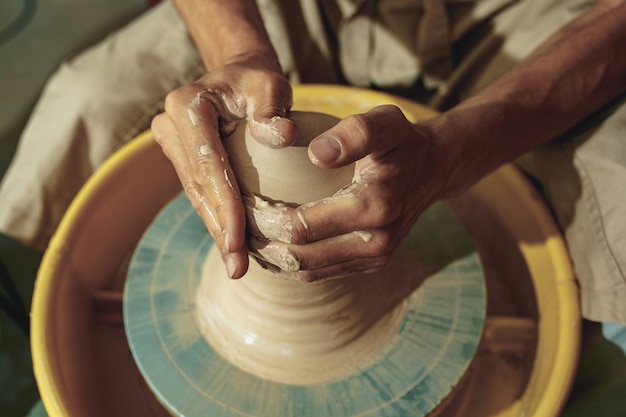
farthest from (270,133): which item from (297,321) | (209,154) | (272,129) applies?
(297,321)

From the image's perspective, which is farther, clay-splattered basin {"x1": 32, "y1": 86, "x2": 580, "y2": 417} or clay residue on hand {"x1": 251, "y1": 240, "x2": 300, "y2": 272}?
clay-splattered basin {"x1": 32, "y1": 86, "x2": 580, "y2": 417}

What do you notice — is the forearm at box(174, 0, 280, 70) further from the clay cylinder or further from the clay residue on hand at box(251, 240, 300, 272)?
the clay residue on hand at box(251, 240, 300, 272)

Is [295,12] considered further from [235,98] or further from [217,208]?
[217,208]

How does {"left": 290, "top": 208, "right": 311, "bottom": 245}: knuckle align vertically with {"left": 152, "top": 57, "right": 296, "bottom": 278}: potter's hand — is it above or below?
below

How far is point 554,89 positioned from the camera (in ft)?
3.84

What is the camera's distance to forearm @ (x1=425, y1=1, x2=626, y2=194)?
3.70ft

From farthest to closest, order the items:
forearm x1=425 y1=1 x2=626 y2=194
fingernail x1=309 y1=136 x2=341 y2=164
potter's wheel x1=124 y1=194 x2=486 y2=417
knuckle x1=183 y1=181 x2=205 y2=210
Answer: forearm x1=425 y1=1 x2=626 y2=194, potter's wheel x1=124 y1=194 x2=486 y2=417, knuckle x1=183 y1=181 x2=205 y2=210, fingernail x1=309 y1=136 x2=341 y2=164

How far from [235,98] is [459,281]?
0.57 meters

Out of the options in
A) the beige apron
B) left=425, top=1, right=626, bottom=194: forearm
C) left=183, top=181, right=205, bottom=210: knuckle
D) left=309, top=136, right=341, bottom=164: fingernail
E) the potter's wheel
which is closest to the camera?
left=309, top=136, right=341, bottom=164: fingernail

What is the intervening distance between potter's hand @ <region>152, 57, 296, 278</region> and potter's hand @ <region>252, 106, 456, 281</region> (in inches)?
1.9

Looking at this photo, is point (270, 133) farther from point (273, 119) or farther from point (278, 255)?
point (278, 255)

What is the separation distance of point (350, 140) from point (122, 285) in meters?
0.89

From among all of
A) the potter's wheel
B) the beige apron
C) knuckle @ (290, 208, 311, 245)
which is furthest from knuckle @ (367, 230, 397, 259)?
the beige apron

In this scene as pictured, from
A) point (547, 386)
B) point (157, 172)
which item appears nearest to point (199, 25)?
point (157, 172)
